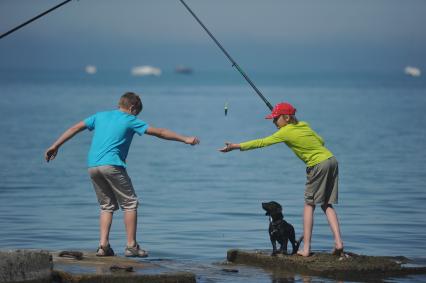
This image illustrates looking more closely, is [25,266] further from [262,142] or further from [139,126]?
[262,142]

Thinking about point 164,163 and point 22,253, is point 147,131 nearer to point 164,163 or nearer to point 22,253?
point 22,253

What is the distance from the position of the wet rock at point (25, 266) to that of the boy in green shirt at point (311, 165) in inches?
88.5

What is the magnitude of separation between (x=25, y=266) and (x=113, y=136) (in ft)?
5.83

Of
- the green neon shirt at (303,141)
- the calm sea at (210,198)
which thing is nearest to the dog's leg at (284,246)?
the calm sea at (210,198)

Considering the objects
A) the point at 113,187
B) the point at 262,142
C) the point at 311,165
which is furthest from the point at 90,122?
the point at 311,165

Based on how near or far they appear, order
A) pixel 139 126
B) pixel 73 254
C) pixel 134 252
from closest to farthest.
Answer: pixel 73 254, pixel 139 126, pixel 134 252

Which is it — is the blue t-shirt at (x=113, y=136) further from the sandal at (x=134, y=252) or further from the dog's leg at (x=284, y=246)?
the dog's leg at (x=284, y=246)

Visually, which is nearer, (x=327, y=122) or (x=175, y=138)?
(x=175, y=138)

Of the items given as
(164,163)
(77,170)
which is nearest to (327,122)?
(164,163)

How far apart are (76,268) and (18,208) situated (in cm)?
805

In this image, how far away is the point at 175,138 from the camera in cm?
1034

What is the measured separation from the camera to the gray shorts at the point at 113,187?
1046cm

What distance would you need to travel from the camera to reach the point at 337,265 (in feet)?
33.7

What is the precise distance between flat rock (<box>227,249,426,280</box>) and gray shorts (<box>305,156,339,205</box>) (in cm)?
54
